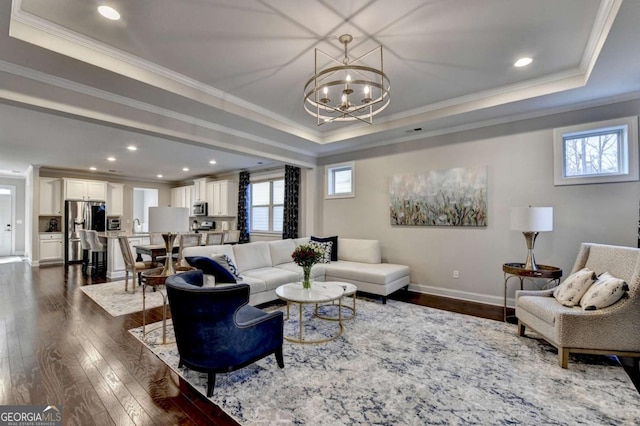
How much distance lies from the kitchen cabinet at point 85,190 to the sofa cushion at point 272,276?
7187mm

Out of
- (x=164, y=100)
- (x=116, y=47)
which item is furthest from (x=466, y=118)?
(x=116, y=47)

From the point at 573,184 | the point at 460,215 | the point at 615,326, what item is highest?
the point at 573,184

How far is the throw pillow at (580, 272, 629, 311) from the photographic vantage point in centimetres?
252

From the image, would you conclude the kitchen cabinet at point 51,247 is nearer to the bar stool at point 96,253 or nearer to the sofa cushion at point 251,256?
the bar stool at point 96,253

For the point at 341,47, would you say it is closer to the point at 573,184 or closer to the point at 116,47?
the point at 116,47

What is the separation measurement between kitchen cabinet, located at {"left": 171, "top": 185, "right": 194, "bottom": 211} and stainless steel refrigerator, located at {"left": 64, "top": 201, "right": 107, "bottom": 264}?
2380 mm

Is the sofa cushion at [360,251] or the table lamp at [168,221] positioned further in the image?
the sofa cushion at [360,251]

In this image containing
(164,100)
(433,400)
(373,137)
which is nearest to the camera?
(433,400)

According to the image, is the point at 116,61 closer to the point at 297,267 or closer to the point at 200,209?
the point at 297,267

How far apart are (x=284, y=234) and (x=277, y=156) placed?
202 cm

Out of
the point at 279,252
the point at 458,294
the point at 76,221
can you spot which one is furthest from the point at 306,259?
the point at 76,221

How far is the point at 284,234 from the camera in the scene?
22.3 ft

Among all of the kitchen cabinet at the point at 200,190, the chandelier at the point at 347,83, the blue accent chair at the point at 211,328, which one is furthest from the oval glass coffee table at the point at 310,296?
the kitchen cabinet at the point at 200,190

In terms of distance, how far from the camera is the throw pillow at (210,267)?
3.12 m
